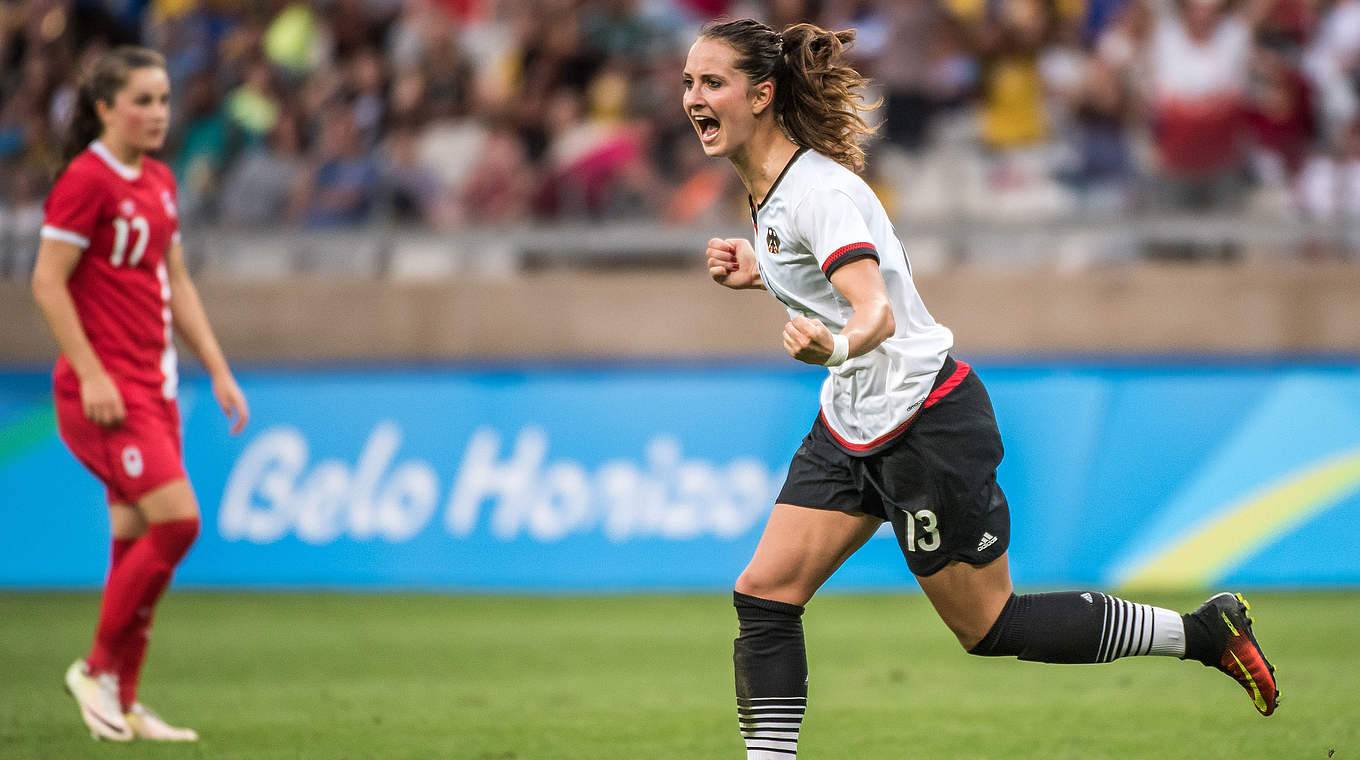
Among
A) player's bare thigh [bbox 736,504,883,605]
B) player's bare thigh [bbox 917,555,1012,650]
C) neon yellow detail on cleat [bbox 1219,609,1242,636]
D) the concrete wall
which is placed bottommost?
the concrete wall

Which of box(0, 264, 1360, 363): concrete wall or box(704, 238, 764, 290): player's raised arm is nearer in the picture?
box(704, 238, 764, 290): player's raised arm

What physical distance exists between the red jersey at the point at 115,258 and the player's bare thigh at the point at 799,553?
281cm

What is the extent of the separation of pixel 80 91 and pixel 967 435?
376 centimetres

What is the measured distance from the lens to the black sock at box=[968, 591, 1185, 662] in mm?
4625

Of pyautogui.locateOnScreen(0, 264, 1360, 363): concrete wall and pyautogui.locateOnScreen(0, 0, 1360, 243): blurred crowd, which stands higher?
pyautogui.locateOnScreen(0, 0, 1360, 243): blurred crowd

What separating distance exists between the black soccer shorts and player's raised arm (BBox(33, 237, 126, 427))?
2.78 metres

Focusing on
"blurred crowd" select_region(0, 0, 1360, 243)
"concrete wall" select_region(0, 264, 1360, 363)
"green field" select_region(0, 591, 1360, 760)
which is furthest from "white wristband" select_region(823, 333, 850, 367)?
"blurred crowd" select_region(0, 0, 1360, 243)

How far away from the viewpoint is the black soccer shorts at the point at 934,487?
14.7 feet

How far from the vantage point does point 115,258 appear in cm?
607

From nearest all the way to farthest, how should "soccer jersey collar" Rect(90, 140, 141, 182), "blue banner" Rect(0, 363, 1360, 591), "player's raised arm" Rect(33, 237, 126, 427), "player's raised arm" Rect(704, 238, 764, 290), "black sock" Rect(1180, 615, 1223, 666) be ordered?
1. "black sock" Rect(1180, 615, 1223, 666)
2. "player's raised arm" Rect(704, 238, 764, 290)
3. "player's raised arm" Rect(33, 237, 126, 427)
4. "soccer jersey collar" Rect(90, 140, 141, 182)
5. "blue banner" Rect(0, 363, 1360, 591)

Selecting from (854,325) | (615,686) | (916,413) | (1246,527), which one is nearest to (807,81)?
(854,325)

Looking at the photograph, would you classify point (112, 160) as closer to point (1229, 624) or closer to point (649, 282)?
point (1229, 624)

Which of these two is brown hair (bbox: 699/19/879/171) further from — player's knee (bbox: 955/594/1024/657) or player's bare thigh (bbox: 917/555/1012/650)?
player's knee (bbox: 955/594/1024/657)

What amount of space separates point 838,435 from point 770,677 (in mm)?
724
